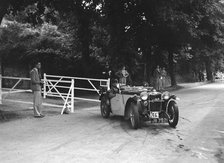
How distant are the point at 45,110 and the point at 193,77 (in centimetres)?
5551

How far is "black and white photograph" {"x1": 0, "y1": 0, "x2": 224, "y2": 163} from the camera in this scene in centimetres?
864

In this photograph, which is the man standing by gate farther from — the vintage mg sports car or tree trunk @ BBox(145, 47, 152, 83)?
tree trunk @ BBox(145, 47, 152, 83)

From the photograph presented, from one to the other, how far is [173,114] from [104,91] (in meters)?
4.01

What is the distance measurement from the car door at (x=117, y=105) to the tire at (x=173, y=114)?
1.67 meters

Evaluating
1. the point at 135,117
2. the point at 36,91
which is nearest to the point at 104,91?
the point at 36,91

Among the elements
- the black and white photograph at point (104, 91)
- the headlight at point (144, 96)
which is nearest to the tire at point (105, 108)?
the black and white photograph at point (104, 91)

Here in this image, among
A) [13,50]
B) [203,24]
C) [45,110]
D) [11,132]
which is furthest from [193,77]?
[11,132]

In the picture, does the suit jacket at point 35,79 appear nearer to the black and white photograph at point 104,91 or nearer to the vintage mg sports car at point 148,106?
the black and white photograph at point 104,91

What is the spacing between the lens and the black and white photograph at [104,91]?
8641 mm

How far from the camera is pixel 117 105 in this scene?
43.4 ft

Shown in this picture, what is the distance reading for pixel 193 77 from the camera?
226ft

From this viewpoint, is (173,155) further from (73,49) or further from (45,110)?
(73,49)

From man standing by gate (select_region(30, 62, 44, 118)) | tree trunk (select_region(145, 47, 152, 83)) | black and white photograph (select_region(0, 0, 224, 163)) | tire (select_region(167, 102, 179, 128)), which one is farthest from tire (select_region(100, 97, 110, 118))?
tree trunk (select_region(145, 47, 152, 83))

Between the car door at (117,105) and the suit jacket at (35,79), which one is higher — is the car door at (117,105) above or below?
below
